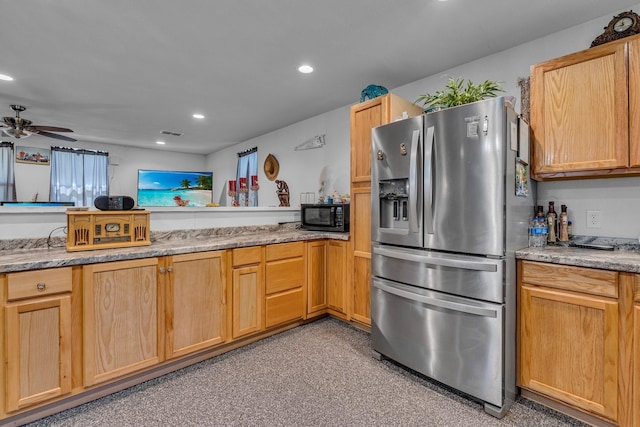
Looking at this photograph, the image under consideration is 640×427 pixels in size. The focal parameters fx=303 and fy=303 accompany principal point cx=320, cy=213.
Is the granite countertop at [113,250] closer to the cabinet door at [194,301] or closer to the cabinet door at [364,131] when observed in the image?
the cabinet door at [194,301]

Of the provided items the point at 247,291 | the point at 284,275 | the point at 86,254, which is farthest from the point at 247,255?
the point at 86,254

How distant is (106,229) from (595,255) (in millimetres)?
3084

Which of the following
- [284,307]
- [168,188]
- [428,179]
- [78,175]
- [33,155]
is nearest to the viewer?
[428,179]

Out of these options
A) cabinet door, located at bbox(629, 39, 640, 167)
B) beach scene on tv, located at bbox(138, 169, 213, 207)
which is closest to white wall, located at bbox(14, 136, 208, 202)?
beach scene on tv, located at bbox(138, 169, 213, 207)

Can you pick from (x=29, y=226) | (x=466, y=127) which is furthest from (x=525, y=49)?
(x=29, y=226)

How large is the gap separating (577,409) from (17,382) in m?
3.00

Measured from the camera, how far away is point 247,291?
8.34ft

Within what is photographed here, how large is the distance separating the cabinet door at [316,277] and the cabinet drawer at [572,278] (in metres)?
1.79

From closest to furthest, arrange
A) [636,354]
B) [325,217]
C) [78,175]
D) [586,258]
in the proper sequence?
[636,354] → [586,258] → [325,217] → [78,175]

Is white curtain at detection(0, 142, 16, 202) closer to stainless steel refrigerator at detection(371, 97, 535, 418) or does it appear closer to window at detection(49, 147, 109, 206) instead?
window at detection(49, 147, 109, 206)

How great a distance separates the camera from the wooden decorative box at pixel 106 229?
6.57 feet

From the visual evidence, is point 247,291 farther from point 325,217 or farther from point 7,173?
point 7,173

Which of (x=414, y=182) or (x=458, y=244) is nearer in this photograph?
(x=458, y=244)

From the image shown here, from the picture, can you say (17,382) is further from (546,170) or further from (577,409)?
(546,170)
